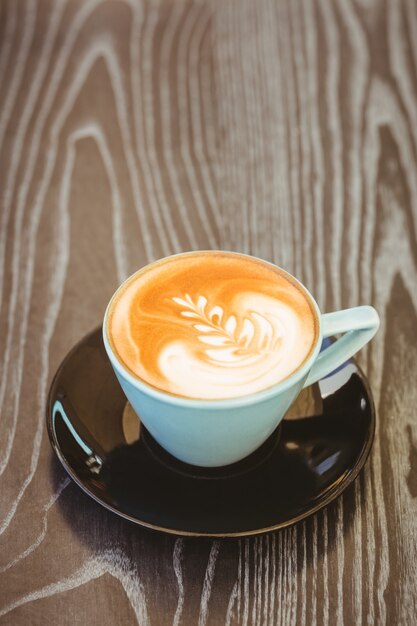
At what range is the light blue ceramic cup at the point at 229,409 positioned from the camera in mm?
536

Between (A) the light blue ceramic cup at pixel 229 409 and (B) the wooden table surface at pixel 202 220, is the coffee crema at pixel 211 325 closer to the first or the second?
(A) the light blue ceramic cup at pixel 229 409

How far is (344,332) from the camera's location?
619 mm

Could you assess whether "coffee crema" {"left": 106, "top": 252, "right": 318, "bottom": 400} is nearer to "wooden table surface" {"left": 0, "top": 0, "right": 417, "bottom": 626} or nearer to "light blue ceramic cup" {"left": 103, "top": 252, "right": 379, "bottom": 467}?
"light blue ceramic cup" {"left": 103, "top": 252, "right": 379, "bottom": 467}

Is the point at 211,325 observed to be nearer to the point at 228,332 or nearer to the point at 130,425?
the point at 228,332

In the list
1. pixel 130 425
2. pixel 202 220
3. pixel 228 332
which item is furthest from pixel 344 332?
pixel 202 220

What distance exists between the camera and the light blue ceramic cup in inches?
21.1

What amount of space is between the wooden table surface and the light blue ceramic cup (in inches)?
3.2

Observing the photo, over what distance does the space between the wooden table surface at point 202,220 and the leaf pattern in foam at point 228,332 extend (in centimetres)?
16

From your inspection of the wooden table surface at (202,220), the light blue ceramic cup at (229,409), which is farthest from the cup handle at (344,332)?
the wooden table surface at (202,220)

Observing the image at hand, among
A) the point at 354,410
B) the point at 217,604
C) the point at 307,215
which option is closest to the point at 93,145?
the point at 307,215

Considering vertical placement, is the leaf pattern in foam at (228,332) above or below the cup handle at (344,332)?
above

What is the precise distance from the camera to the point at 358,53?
3.94 ft

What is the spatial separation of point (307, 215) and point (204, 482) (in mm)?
471

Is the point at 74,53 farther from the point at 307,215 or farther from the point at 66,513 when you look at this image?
the point at 66,513
